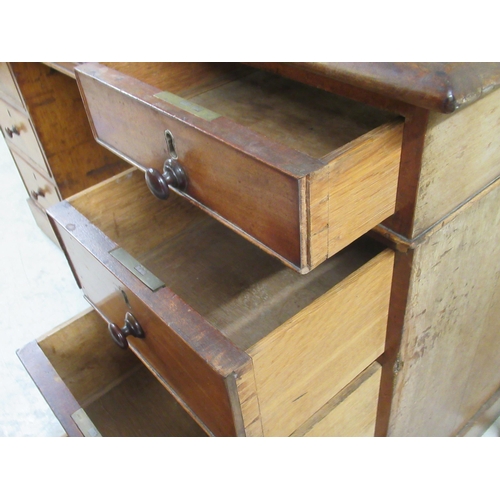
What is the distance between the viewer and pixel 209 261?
0.84m

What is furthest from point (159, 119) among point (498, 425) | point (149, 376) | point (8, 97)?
point (498, 425)

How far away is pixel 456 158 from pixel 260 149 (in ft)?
0.68

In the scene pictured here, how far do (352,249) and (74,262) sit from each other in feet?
1.32

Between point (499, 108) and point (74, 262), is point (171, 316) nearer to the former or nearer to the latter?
point (74, 262)

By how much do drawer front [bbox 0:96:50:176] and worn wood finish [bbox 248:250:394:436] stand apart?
905mm

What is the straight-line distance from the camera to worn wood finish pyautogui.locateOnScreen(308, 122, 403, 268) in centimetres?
44

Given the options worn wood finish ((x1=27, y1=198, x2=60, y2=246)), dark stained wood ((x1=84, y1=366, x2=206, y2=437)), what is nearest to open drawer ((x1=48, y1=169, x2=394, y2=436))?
dark stained wood ((x1=84, y1=366, x2=206, y2=437))

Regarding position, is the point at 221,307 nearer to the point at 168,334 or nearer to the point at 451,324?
the point at 168,334

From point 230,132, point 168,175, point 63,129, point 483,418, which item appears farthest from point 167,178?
point 483,418

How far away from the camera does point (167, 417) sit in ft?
3.25

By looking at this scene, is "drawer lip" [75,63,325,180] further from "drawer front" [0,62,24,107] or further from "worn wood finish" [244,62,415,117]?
"drawer front" [0,62,24,107]

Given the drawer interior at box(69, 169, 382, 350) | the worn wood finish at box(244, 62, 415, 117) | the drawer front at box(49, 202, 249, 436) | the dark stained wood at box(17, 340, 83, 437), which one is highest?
the worn wood finish at box(244, 62, 415, 117)

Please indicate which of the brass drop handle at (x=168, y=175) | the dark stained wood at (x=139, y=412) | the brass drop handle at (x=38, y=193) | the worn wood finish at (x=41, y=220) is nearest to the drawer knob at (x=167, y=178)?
the brass drop handle at (x=168, y=175)

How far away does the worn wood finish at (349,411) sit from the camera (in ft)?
2.23
